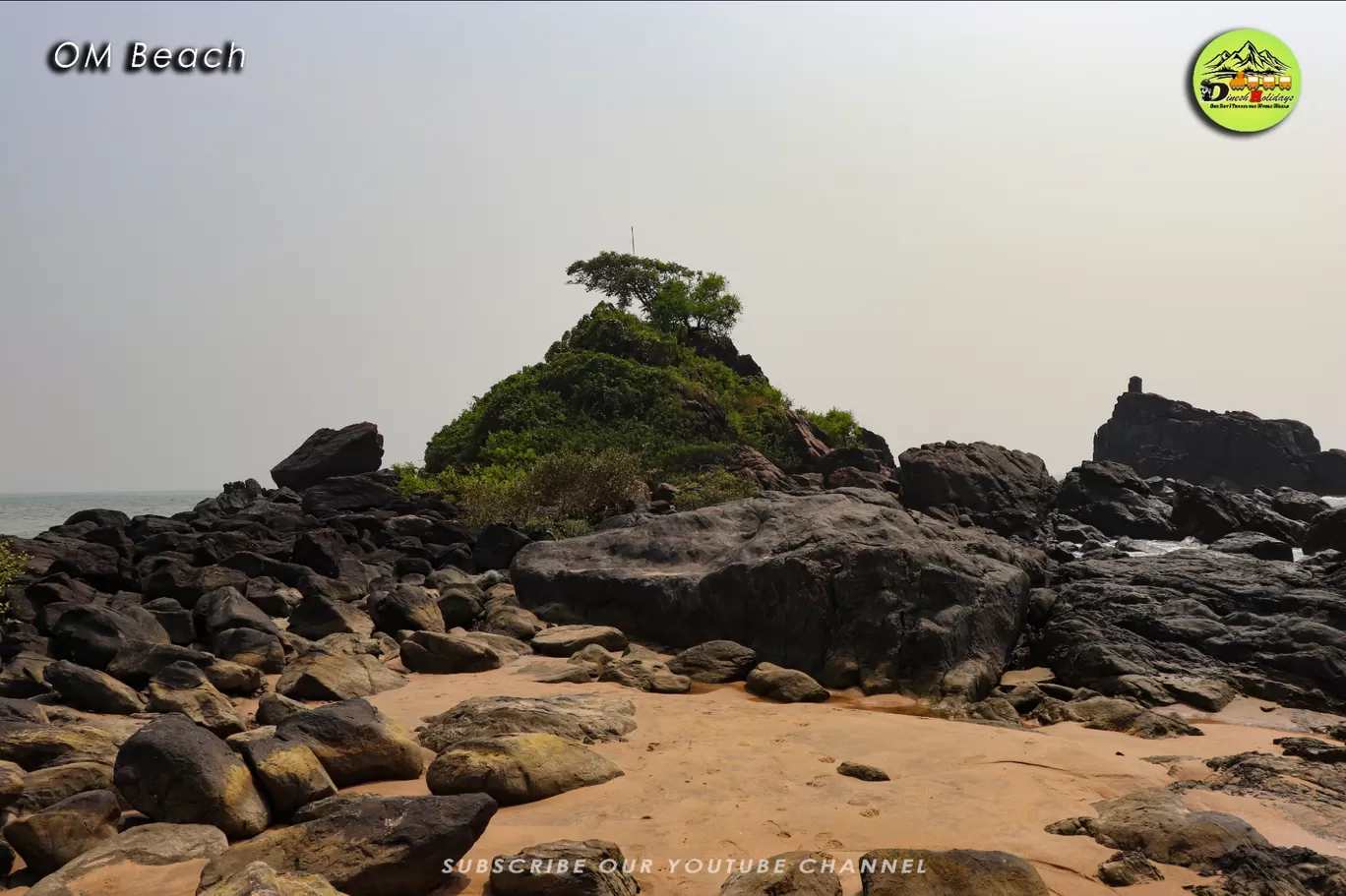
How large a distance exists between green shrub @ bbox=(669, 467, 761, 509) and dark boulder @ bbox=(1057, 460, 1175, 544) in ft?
38.0

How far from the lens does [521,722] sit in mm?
6465

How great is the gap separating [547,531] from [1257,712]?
1321 centimetres

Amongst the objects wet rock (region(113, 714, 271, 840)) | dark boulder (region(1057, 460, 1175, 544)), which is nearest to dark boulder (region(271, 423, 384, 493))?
dark boulder (region(1057, 460, 1175, 544))

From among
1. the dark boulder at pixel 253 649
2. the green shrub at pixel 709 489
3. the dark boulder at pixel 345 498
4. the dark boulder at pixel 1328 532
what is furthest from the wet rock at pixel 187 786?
the dark boulder at pixel 1328 532

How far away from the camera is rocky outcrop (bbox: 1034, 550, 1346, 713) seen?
9.51 m

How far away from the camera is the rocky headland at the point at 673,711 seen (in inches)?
173

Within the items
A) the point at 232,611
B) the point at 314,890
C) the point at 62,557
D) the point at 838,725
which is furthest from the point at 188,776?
the point at 62,557

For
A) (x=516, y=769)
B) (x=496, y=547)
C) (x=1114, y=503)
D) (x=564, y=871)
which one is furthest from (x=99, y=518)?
(x=1114, y=503)

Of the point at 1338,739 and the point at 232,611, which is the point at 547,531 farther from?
the point at 1338,739

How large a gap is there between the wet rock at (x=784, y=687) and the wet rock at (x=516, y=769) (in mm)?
3251

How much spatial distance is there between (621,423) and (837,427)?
11862mm

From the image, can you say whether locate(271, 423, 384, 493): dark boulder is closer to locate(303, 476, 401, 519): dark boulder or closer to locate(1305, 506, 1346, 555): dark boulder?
locate(303, 476, 401, 519): dark boulder

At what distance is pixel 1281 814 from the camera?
18.2 feet

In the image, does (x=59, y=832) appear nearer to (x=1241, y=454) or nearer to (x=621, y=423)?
(x=621, y=423)
